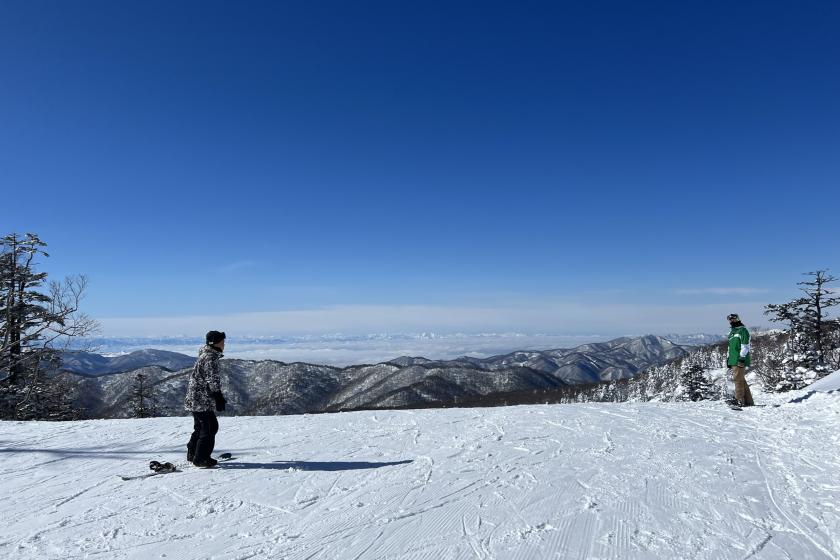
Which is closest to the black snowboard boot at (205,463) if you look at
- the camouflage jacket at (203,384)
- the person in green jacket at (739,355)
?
the camouflage jacket at (203,384)

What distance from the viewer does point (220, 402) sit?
7.10 meters

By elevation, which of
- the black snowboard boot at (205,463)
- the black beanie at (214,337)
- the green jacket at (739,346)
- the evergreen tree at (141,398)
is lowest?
the evergreen tree at (141,398)

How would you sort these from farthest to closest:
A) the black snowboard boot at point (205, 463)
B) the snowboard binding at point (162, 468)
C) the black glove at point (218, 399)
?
the black snowboard boot at point (205, 463), the black glove at point (218, 399), the snowboard binding at point (162, 468)

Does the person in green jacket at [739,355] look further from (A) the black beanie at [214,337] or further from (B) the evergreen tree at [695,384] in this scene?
(B) the evergreen tree at [695,384]

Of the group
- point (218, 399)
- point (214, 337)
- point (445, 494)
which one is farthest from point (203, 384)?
point (445, 494)

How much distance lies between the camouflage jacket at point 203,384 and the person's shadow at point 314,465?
3.85 feet

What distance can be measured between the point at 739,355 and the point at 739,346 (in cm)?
26

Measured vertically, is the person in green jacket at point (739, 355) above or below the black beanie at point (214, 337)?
below

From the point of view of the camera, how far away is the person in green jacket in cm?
1217

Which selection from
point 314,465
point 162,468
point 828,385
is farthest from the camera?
point 828,385

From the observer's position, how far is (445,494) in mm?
5773

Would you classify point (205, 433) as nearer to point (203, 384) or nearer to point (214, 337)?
point (203, 384)

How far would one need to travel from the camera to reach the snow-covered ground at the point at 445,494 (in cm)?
434

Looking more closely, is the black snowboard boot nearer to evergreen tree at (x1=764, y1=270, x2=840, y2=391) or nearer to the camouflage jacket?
the camouflage jacket
